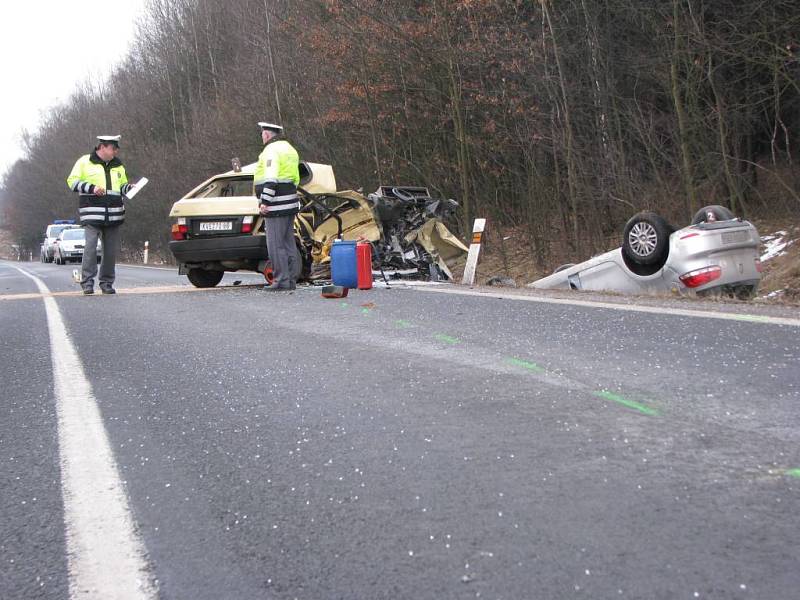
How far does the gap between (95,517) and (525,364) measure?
2.80m

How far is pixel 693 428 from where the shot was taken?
3.25 metres

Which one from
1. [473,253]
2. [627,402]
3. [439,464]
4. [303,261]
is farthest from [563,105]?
[439,464]

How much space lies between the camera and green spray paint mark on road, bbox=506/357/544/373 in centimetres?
460

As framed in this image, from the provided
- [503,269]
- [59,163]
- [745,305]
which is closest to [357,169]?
[503,269]

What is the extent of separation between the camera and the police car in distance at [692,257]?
8023 mm

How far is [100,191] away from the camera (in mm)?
10539

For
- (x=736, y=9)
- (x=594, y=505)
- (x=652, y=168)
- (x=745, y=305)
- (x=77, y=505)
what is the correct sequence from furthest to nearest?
(x=652, y=168) → (x=736, y=9) → (x=745, y=305) → (x=77, y=505) → (x=594, y=505)

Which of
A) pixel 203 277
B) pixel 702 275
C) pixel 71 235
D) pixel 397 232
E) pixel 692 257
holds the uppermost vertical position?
pixel 71 235

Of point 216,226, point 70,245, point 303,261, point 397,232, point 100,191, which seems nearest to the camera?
A: point 100,191

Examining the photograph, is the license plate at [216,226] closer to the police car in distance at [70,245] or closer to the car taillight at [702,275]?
the car taillight at [702,275]

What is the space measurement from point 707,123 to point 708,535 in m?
15.2

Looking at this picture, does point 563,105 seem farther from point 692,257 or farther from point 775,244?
point 692,257

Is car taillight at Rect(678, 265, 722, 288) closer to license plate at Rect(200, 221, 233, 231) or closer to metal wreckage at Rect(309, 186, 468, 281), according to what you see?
metal wreckage at Rect(309, 186, 468, 281)

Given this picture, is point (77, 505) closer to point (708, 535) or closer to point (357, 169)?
point (708, 535)
